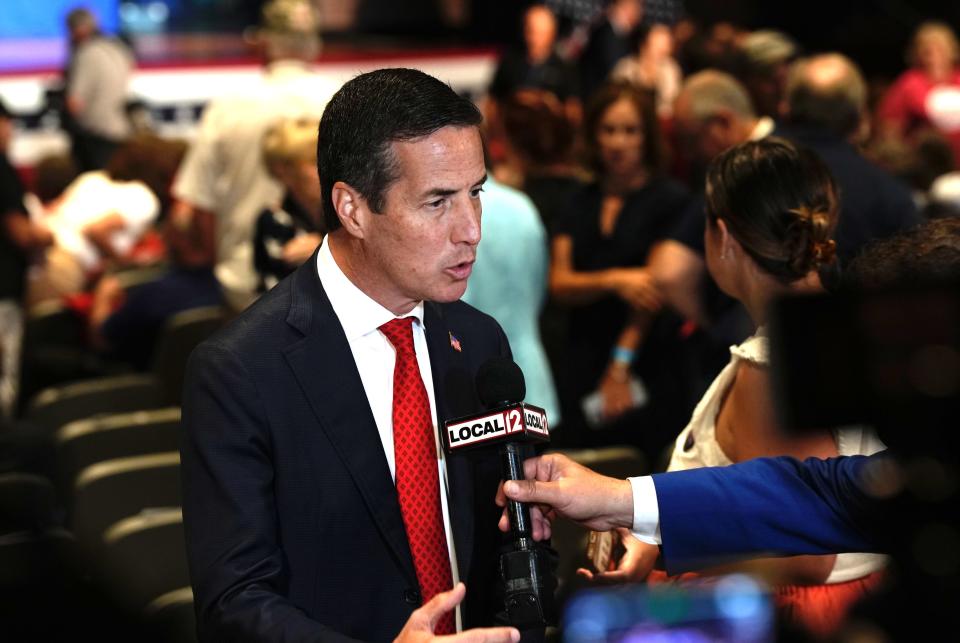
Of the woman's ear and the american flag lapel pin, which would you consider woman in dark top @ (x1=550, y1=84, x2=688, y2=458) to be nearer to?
the woman's ear

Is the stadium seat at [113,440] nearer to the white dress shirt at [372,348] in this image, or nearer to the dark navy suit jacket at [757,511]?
the white dress shirt at [372,348]

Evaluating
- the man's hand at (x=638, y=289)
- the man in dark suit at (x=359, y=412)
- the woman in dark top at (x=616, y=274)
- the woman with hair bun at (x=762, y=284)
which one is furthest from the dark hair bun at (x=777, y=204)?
the woman in dark top at (x=616, y=274)

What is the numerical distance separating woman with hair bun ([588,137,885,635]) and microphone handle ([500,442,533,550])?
549mm

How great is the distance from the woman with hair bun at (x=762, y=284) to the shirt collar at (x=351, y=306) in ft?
2.27

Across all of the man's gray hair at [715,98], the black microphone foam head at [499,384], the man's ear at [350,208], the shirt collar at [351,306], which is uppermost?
the man's gray hair at [715,98]

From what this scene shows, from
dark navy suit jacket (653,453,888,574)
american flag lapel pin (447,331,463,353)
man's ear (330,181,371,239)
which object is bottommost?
dark navy suit jacket (653,453,888,574)

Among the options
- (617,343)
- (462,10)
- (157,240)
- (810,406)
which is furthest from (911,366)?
(462,10)

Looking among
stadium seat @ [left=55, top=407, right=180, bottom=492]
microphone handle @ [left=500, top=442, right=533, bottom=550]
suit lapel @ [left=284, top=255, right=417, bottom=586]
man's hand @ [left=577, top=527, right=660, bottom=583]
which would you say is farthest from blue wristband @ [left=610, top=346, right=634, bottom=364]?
microphone handle @ [left=500, top=442, right=533, bottom=550]

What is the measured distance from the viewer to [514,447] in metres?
2.15

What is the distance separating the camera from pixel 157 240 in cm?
793

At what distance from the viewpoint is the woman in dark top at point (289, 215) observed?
4.52 metres

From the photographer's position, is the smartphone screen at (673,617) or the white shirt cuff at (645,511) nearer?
the smartphone screen at (673,617)

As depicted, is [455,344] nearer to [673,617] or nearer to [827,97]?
[673,617]

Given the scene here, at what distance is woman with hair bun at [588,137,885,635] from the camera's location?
2.68 metres
